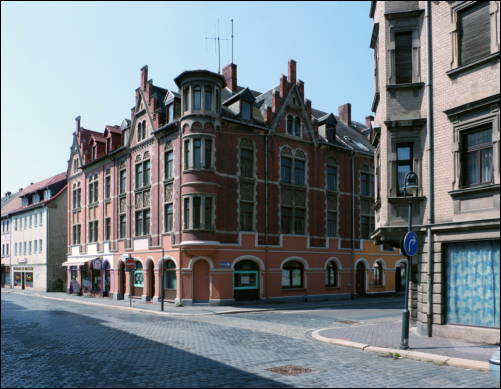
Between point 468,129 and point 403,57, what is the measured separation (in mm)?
3607

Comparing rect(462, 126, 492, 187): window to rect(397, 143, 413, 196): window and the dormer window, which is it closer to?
rect(397, 143, 413, 196): window

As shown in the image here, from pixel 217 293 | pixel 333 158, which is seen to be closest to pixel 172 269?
pixel 217 293

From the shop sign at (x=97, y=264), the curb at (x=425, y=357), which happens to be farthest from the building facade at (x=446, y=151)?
the shop sign at (x=97, y=264)

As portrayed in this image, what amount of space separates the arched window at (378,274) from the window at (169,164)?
18.9 meters

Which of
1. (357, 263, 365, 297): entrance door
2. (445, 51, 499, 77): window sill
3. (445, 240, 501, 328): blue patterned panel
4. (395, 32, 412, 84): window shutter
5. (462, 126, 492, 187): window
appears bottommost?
(357, 263, 365, 297): entrance door

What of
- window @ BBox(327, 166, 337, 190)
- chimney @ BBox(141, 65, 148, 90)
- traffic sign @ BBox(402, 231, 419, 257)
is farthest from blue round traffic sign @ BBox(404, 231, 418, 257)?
chimney @ BBox(141, 65, 148, 90)

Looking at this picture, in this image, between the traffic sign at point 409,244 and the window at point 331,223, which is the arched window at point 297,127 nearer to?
the window at point 331,223

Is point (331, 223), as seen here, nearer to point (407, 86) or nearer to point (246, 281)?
point (246, 281)

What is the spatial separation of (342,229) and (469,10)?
23.8 meters

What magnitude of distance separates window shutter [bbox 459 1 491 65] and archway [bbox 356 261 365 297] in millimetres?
25757

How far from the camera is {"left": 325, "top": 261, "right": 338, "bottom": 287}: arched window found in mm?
35594

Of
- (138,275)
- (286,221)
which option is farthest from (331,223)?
(138,275)

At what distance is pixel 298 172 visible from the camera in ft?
112

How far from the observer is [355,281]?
37.1 metres
